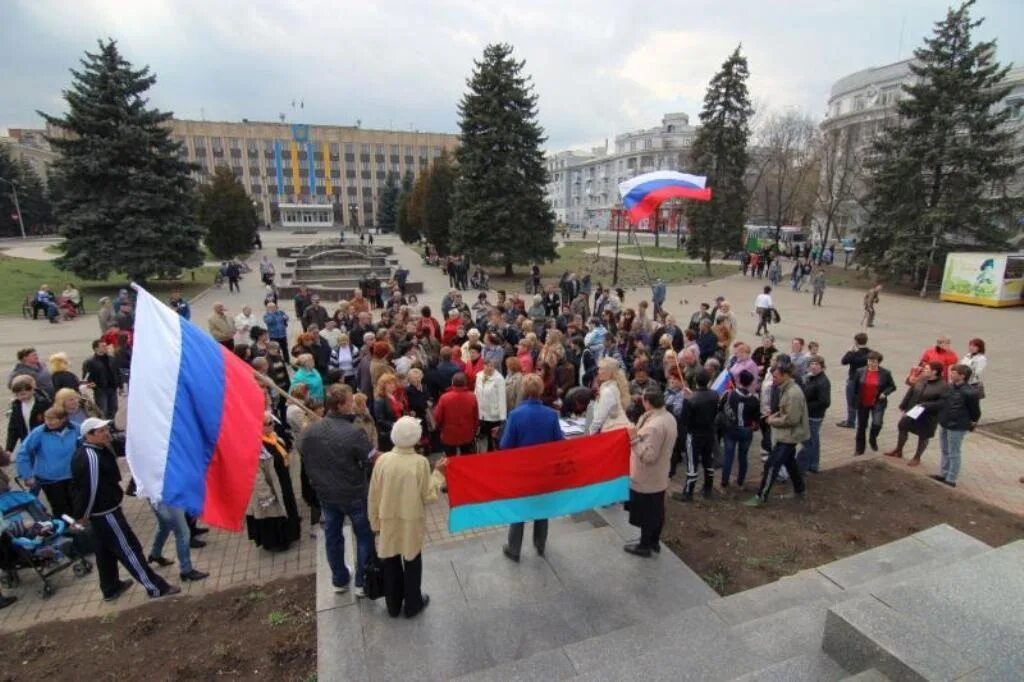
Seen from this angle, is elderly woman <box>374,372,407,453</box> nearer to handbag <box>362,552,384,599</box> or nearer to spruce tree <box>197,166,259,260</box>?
handbag <box>362,552,384,599</box>

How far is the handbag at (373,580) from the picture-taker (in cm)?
452

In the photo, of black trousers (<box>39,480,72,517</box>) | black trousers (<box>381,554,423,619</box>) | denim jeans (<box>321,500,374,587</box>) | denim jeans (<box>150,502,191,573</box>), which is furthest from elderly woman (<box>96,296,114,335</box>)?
black trousers (<box>381,554,423,619</box>)

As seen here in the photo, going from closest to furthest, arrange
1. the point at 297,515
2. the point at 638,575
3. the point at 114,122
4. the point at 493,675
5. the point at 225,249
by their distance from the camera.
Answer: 1. the point at 493,675
2. the point at 638,575
3. the point at 297,515
4. the point at 114,122
5. the point at 225,249

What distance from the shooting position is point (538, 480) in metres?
5.08

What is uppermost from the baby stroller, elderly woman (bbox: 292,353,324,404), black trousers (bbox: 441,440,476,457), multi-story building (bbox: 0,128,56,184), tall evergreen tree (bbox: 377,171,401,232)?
multi-story building (bbox: 0,128,56,184)

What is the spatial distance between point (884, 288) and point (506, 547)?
32121 millimetres

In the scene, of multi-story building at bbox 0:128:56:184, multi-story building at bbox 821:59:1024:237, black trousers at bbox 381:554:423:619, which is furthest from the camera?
multi-story building at bbox 0:128:56:184

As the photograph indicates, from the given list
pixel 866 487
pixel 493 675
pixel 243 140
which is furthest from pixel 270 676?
pixel 243 140

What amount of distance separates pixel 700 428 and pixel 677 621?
280cm

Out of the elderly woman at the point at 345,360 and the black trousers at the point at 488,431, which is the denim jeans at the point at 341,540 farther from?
the elderly woman at the point at 345,360

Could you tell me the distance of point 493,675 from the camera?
12.1 feet

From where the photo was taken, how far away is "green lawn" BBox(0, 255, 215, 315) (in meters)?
23.2

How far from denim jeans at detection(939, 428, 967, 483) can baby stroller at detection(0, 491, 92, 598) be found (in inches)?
412

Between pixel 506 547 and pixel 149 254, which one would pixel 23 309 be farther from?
pixel 506 547
